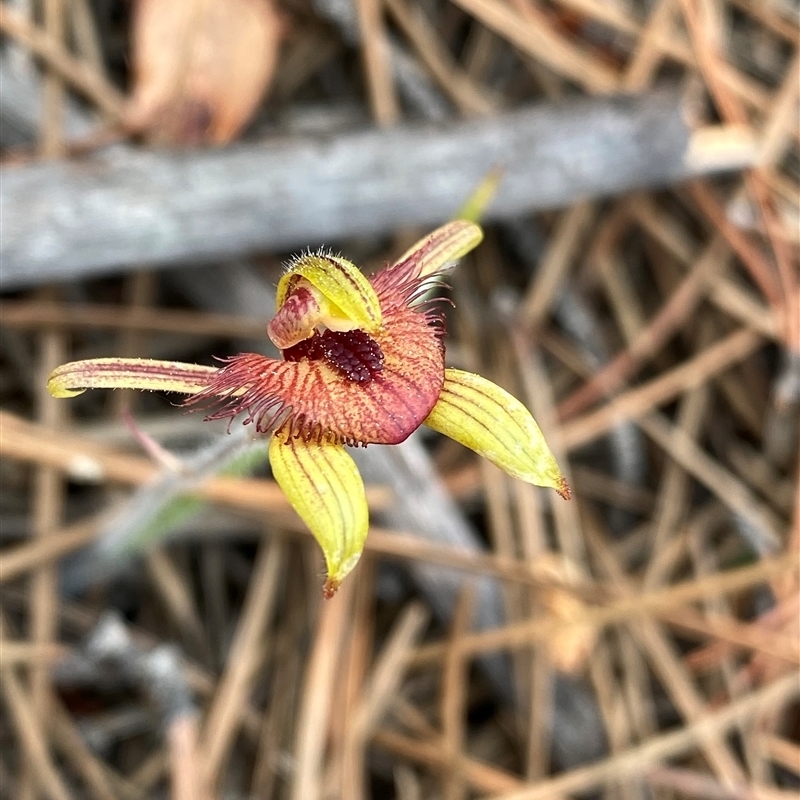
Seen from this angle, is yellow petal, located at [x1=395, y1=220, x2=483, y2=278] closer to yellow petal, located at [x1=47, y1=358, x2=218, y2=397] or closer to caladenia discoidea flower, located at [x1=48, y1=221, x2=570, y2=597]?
caladenia discoidea flower, located at [x1=48, y1=221, x2=570, y2=597]

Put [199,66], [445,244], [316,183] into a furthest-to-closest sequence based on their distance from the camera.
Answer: [199,66] → [316,183] → [445,244]

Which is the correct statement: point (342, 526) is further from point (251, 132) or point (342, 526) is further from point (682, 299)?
point (682, 299)

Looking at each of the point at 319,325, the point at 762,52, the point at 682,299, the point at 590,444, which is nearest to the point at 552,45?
the point at 762,52

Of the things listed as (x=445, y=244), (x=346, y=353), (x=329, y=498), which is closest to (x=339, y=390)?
(x=346, y=353)

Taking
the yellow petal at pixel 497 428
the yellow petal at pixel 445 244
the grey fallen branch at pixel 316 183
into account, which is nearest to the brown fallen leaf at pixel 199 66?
the grey fallen branch at pixel 316 183

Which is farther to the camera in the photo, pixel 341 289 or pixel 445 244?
pixel 445 244

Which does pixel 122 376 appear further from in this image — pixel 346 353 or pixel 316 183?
pixel 316 183
